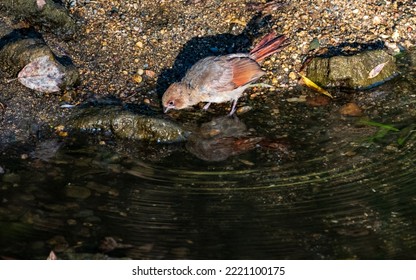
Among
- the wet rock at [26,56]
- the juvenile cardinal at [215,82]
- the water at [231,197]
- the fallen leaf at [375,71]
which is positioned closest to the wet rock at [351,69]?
the fallen leaf at [375,71]

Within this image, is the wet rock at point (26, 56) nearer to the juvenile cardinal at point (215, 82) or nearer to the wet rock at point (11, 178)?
the juvenile cardinal at point (215, 82)

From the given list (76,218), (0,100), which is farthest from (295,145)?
(0,100)

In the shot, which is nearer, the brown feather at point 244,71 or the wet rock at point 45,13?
the brown feather at point 244,71

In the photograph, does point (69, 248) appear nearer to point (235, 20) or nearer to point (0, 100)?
point (0, 100)

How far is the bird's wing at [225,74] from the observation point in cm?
820

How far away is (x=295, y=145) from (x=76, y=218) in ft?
8.14

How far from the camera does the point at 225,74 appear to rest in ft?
27.0

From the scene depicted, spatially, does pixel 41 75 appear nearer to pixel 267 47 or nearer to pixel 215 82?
pixel 215 82

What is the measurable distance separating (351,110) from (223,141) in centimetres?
158

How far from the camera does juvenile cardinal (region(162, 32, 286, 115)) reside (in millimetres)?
8133

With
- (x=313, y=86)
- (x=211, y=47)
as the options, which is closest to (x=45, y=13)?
(x=211, y=47)

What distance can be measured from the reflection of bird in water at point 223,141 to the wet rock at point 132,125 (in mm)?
196
